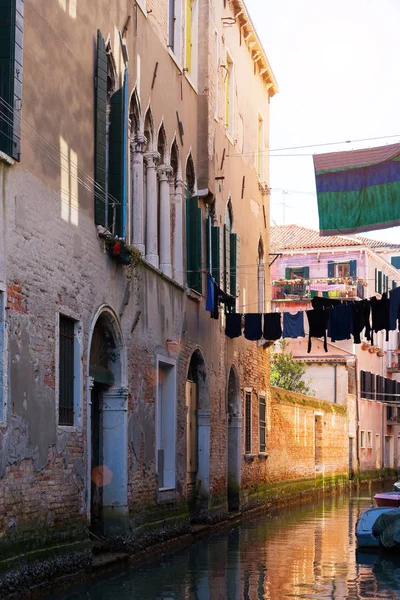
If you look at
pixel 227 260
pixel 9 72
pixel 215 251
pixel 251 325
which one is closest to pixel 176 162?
pixel 215 251

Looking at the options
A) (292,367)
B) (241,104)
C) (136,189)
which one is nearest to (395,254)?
(292,367)

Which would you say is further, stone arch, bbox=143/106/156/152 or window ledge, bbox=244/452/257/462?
window ledge, bbox=244/452/257/462

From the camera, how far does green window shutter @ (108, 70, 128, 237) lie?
13.8m

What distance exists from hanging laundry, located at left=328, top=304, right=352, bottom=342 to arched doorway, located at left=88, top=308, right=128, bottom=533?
6706 millimetres

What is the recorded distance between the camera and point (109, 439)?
1423cm

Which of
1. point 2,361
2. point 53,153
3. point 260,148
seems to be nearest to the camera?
point 2,361

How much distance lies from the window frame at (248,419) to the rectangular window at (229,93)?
214 inches

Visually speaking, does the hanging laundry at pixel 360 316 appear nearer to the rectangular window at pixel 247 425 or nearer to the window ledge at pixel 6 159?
the rectangular window at pixel 247 425

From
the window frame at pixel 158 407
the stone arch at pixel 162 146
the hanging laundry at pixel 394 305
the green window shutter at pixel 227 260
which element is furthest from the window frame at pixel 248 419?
the stone arch at pixel 162 146

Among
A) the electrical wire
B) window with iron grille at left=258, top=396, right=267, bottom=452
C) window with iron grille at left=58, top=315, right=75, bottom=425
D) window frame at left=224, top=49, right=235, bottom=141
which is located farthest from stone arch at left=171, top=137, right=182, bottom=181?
window with iron grille at left=258, top=396, right=267, bottom=452

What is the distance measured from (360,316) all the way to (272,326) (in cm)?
190

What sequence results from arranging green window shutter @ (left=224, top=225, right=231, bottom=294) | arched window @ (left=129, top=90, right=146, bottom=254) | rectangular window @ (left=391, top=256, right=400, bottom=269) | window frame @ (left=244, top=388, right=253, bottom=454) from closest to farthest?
arched window @ (left=129, top=90, right=146, bottom=254) → green window shutter @ (left=224, top=225, right=231, bottom=294) → window frame @ (left=244, top=388, right=253, bottom=454) → rectangular window @ (left=391, top=256, right=400, bottom=269)

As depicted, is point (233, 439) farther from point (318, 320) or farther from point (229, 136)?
point (229, 136)

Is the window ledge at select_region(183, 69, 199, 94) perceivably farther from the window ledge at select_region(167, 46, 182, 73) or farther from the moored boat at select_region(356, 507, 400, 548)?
the moored boat at select_region(356, 507, 400, 548)
